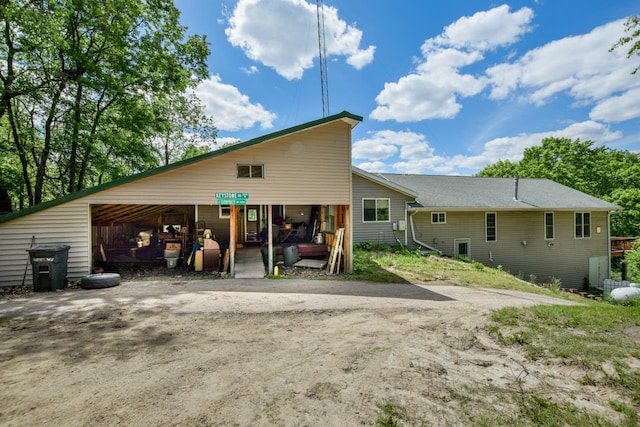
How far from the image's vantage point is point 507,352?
378 centimetres

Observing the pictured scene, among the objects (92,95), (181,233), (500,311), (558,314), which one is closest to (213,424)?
(500,311)

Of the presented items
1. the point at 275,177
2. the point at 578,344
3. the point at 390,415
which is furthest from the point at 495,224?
the point at 390,415

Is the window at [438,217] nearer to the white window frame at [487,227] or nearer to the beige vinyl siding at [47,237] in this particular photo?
the white window frame at [487,227]

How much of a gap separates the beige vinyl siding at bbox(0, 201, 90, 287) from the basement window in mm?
4182

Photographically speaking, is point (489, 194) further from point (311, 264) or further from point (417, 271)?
point (311, 264)

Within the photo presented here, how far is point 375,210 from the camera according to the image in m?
14.4

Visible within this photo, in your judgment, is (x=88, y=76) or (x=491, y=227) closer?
(x=88, y=76)

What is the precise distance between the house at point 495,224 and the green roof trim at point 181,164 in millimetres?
5401

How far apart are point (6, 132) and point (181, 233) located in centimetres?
1028

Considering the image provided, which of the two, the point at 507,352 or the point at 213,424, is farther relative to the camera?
the point at 507,352

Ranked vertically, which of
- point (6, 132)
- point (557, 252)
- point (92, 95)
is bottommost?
point (557, 252)

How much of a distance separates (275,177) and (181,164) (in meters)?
2.67

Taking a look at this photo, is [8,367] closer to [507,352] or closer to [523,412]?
[523,412]

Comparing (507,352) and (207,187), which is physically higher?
(207,187)
